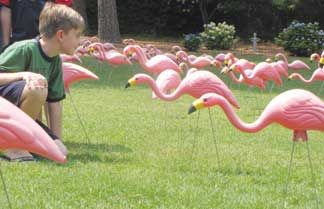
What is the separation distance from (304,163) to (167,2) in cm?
2337

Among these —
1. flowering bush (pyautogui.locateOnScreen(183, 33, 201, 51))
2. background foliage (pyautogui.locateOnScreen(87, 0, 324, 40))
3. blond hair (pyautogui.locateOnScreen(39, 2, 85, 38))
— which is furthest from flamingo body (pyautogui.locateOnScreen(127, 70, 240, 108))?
background foliage (pyautogui.locateOnScreen(87, 0, 324, 40))

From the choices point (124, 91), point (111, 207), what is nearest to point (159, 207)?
point (111, 207)

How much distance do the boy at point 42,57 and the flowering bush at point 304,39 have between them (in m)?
17.3

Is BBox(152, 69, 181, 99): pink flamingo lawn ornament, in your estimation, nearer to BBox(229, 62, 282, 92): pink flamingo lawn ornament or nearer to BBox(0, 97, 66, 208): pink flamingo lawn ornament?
BBox(229, 62, 282, 92): pink flamingo lawn ornament

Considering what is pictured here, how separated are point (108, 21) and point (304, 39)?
7.03 m

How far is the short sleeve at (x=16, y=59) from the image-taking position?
4922 millimetres

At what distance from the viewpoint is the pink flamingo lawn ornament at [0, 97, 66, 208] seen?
9.37 ft

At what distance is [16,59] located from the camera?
4953mm

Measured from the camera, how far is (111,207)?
389cm

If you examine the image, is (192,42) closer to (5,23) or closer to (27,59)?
(5,23)

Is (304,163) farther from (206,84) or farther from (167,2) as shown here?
(167,2)

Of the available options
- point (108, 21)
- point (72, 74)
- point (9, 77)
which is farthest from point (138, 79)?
point (108, 21)

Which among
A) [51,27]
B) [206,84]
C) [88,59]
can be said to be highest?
[51,27]

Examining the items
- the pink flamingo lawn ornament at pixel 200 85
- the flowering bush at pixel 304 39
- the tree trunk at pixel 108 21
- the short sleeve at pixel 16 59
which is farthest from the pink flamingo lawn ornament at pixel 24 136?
the flowering bush at pixel 304 39
